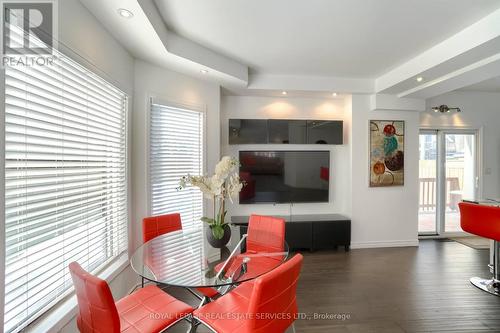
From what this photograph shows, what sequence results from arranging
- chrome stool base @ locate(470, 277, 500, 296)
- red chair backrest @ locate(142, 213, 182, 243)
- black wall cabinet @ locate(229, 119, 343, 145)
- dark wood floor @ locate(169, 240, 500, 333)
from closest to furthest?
dark wood floor @ locate(169, 240, 500, 333)
red chair backrest @ locate(142, 213, 182, 243)
chrome stool base @ locate(470, 277, 500, 296)
black wall cabinet @ locate(229, 119, 343, 145)

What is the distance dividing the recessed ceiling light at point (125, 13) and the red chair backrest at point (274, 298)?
6.83 feet

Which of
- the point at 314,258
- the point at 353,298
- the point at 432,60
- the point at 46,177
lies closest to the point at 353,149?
the point at 432,60

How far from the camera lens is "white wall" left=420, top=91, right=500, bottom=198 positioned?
4445mm

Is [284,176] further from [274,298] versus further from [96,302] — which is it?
[96,302]

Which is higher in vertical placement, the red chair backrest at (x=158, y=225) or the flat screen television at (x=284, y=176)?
the flat screen television at (x=284, y=176)

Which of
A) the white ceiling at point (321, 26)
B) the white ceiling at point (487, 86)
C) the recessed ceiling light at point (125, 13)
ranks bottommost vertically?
the recessed ceiling light at point (125, 13)

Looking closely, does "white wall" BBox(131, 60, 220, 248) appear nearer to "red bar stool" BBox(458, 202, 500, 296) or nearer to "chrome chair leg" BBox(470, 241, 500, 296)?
"red bar stool" BBox(458, 202, 500, 296)

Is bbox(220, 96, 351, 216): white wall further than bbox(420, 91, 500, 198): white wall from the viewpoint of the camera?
No

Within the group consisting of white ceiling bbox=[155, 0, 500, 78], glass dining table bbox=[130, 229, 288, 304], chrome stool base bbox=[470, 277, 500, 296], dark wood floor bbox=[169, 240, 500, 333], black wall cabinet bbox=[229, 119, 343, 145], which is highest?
white ceiling bbox=[155, 0, 500, 78]

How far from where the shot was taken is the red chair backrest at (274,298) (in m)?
1.15

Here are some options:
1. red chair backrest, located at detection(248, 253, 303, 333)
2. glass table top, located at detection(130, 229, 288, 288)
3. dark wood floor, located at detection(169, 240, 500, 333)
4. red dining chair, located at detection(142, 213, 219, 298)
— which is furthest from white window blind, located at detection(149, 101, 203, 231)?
red chair backrest, located at detection(248, 253, 303, 333)

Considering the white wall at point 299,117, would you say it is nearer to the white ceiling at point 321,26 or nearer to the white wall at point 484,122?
the white ceiling at point 321,26

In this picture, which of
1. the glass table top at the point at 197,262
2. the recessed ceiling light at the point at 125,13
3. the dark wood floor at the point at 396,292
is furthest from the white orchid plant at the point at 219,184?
the recessed ceiling light at the point at 125,13

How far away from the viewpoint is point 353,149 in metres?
3.95
